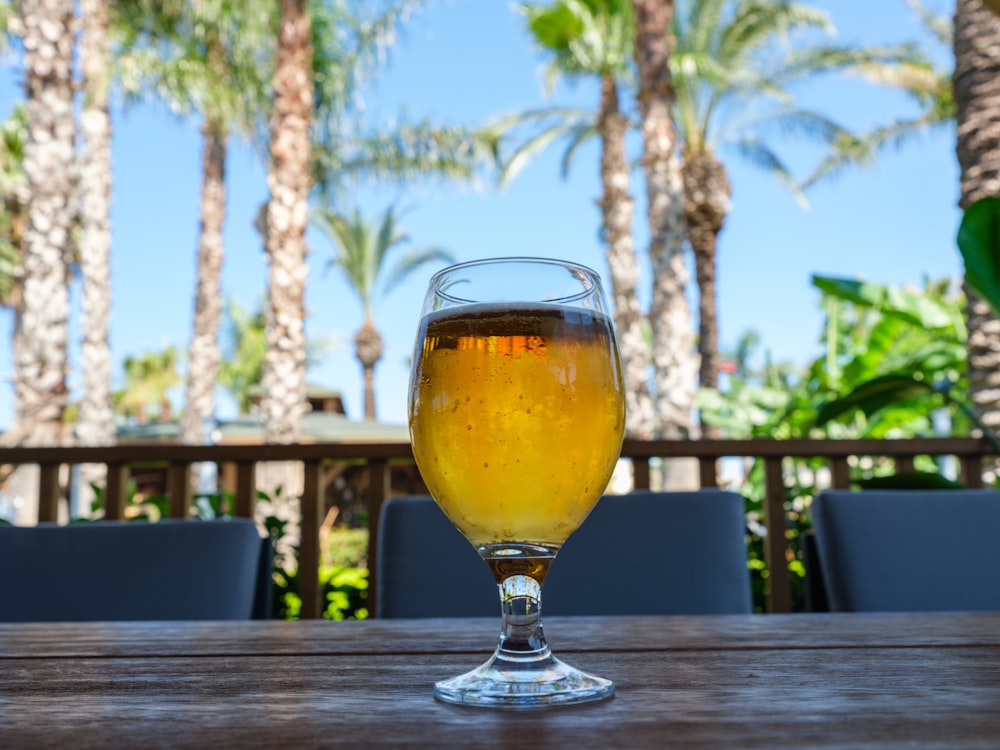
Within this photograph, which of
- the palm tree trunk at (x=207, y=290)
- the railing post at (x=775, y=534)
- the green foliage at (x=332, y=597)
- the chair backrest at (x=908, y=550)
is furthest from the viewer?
the palm tree trunk at (x=207, y=290)

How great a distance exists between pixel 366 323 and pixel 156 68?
1278 centimetres

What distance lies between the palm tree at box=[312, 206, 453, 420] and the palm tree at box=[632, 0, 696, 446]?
13954 millimetres

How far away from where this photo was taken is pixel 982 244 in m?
2.25

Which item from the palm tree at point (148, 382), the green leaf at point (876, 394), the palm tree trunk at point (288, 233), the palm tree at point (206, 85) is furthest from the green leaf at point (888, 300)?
the palm tree at point (148, 382)

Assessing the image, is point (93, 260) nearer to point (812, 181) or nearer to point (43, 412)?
point (43, 412)

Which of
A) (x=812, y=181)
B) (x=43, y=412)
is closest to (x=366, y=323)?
(x=812, y=181)

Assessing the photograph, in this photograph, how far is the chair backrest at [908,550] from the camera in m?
1.55

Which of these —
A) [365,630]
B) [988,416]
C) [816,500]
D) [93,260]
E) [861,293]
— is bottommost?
[365,630]

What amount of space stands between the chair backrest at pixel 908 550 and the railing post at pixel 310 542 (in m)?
1.46

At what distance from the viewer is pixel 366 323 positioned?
23734 millimetres

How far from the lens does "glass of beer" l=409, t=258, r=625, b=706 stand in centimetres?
55

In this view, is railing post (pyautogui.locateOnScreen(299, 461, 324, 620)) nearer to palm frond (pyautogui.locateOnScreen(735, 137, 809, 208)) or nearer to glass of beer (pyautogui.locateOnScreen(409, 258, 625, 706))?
glass of beer (pyautogui.locateOnScreen(409, 258, 625, 706))

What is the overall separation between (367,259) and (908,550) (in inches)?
876

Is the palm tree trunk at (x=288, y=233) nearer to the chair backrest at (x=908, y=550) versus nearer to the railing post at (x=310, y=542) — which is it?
the railing post at (x=310, y=542)
